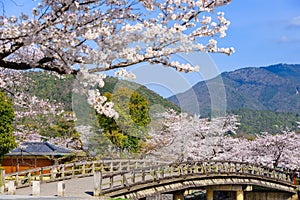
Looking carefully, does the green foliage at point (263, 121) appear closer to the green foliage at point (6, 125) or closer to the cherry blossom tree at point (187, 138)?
the cherry blossom tree at point (187, 138)

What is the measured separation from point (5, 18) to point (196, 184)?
15.3 m

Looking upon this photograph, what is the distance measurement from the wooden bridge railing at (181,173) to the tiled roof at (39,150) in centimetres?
747

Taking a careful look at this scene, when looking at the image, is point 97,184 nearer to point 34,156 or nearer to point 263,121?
point 34,156

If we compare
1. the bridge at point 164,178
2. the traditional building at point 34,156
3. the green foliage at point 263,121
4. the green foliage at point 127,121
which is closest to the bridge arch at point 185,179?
the bridge at point 164,178

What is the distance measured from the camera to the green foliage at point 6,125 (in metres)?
23.3

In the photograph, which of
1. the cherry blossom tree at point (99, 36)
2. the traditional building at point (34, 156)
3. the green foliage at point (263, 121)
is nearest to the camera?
the cherry blossom tree at point (99, 36)

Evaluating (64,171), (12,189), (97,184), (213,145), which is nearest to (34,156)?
(213,145)

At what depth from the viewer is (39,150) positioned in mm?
30250

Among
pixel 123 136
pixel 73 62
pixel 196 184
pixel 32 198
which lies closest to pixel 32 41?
pixel 73 62

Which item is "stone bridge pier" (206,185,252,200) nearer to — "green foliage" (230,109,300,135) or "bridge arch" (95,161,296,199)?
"bridge arch" (95,161,296,199)

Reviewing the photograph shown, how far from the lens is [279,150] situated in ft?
104

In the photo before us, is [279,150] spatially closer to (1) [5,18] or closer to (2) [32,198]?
(2) [32,198]

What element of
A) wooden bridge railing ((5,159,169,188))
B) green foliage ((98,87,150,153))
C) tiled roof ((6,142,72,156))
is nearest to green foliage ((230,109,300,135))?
green foliage ((98,87,150,153))

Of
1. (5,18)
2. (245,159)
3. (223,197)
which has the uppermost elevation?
(5,18)
